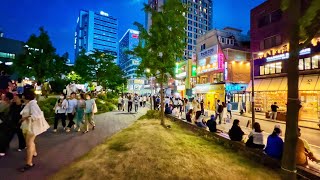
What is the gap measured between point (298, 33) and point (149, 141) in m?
6.72

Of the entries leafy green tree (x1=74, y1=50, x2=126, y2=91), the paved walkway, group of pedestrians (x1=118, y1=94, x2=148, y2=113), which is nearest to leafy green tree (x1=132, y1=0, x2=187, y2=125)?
the paved walkway

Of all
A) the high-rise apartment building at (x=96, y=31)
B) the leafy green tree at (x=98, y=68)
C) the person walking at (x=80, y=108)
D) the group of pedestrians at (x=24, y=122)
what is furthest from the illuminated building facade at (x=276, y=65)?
the high-rise apartment building at (x=96, y=31)

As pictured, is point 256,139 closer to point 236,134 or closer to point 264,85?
point 236,134

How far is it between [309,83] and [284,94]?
392 cm

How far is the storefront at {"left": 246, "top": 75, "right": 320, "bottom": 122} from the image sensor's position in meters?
25.2

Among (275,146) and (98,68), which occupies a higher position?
(98,68)

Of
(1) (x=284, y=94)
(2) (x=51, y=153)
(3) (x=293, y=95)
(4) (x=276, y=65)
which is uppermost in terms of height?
(4) (x=276, y=65)

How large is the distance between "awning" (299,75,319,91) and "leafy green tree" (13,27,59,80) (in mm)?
26624

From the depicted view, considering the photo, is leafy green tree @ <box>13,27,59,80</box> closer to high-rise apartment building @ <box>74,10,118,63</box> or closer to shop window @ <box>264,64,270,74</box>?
shop window @ <box>264,64,270,74</box>

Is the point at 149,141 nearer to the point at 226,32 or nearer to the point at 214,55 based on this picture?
the point at 214,55

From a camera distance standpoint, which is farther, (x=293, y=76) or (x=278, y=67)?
Result: (x=278, y=67)

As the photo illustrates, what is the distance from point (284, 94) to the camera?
2908 cm

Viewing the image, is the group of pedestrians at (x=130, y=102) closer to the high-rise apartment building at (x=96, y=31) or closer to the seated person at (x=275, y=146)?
the seated person at (x=275, y=146)

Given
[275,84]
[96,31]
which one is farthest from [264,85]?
[96,31]
